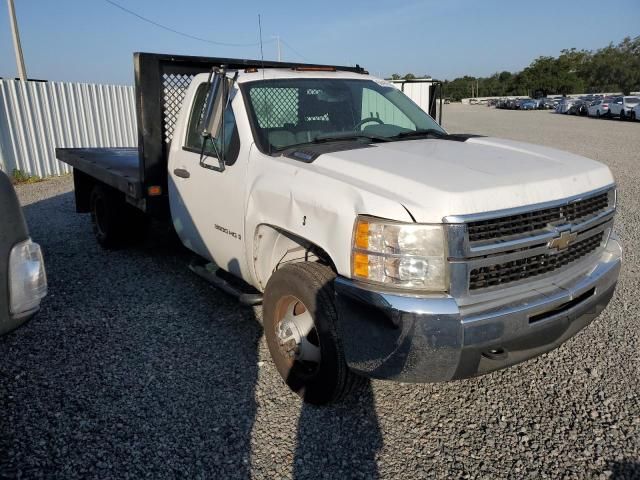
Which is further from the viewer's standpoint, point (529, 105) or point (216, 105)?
point (529, 105)

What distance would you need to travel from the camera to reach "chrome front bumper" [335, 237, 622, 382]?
238 centimetres

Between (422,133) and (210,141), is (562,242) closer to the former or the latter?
(422,133)

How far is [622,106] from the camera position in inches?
1243

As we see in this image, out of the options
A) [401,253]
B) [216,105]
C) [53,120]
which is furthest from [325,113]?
[53,120]

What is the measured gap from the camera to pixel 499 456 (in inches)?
106

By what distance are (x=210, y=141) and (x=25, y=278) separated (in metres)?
1.88

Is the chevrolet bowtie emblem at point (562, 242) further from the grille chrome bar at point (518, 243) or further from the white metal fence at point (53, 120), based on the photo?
the white metal fence at point (53, 120)

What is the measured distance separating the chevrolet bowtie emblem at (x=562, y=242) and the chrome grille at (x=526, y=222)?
0.07 m

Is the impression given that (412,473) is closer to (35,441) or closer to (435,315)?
(435,315)

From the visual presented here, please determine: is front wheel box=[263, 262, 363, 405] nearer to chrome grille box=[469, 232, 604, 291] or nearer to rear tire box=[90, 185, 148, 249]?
chrome grille box=[469, 232, 604, 291]

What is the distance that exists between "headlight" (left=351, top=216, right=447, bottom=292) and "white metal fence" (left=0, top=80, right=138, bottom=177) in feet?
37.1

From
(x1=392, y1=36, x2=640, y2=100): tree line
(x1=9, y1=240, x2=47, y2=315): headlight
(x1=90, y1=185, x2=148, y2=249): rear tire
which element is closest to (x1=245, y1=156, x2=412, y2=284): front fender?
(x1=9, y1=240, x2=47, y2=315): headlight

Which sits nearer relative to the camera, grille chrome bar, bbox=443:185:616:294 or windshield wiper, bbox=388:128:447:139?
grille chrome bar, bbox=443:185:616:294

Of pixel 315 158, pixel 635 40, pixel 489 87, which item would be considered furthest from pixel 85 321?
pixel 489 87
